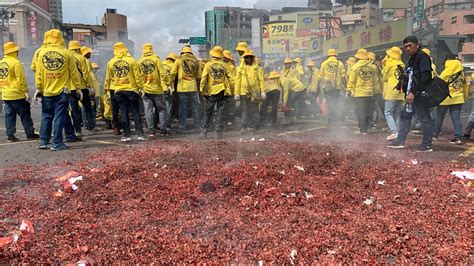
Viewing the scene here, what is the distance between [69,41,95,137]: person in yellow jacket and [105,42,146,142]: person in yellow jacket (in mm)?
1063

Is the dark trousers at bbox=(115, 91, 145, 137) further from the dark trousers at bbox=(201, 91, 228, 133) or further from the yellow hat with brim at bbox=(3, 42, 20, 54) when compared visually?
the yellow hat with brim at bbox=(3, 42, 20, 54)

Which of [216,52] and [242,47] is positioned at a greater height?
[242,47]

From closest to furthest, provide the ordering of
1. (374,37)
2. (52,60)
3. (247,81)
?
1. (52,60)
2. (247,81)
3. (374,37)

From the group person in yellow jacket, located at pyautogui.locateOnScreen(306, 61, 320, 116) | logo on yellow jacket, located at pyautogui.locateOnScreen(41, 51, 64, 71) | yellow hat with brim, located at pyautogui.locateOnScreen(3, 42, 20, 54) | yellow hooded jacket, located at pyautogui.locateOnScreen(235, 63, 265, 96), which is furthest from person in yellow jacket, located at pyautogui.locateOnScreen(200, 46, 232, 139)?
person in yellow jacket, located at pyautogui.locateOnScreen(306, 61, 320, 116)

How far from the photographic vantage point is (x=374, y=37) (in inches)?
997

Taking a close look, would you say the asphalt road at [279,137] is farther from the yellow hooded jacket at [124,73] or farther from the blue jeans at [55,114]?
the yellow hooded jacket at [124,73]

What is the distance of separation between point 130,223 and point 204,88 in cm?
535

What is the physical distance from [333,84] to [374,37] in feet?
52.8

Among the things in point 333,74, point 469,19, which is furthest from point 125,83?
point 469,19

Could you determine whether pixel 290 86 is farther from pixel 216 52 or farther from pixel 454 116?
pixel 454 116

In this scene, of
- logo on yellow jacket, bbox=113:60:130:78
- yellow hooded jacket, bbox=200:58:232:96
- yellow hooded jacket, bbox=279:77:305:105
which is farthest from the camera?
yellow hooded jacket, bbox=279:77:305:105

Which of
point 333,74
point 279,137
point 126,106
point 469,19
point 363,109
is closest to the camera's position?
point 126,106

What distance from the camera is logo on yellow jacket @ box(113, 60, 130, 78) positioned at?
7.98m

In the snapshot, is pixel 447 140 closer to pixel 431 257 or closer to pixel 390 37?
pixel 431 257
